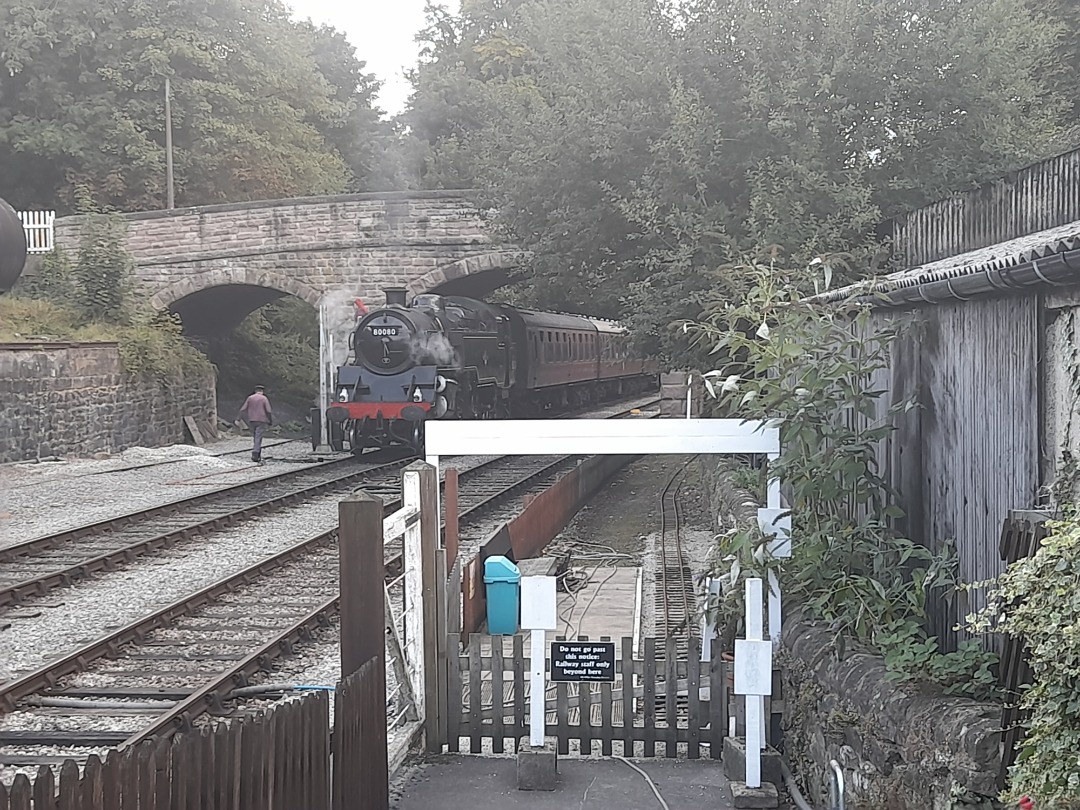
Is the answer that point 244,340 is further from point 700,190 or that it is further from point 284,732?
point 284,732

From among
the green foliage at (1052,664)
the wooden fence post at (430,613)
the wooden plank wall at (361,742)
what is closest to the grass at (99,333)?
the wooden fence post at (430,613)

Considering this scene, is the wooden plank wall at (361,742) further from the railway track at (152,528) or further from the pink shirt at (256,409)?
the pink shirt at (256,409)

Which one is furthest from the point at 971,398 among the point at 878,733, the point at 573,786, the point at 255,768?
the point at 255,768

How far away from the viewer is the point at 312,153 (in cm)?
4028

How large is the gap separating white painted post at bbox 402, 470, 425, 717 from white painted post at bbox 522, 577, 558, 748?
2.10 feet

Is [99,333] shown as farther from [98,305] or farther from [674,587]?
[674,587]

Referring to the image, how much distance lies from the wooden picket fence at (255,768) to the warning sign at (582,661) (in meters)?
1.10

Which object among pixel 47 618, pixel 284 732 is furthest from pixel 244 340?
pixel 284 732

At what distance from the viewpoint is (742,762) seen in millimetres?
5734

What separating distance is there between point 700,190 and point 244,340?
22.4 m

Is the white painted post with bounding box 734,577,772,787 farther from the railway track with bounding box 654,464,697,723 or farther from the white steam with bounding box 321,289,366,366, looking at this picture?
the white steam with bounding box 321,289,366,366

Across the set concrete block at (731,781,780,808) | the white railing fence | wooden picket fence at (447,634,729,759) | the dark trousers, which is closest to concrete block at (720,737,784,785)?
concrete block at (731,781,780,808)

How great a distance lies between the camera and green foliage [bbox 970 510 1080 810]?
108 inches

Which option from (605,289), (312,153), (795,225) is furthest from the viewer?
(312,153)
